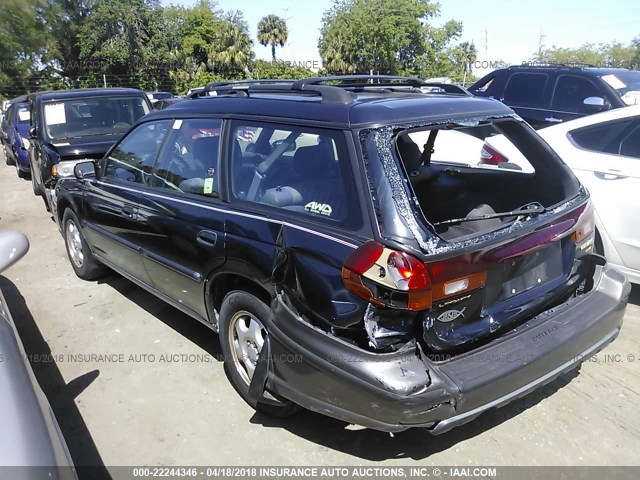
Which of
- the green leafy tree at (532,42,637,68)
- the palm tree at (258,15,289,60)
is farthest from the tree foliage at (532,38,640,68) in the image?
the palm tree at (258,15,289,60)

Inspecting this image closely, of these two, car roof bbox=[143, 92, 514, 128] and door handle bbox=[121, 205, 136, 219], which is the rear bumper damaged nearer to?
car roof bbox=[143, 92, 514, 128]

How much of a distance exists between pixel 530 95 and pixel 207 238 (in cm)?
663

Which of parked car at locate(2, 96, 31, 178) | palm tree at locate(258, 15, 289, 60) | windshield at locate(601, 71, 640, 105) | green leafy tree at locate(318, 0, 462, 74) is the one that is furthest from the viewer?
palm tree at locate(258, 15, 289, 60)

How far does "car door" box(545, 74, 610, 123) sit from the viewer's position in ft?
24.5

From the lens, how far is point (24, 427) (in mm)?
1806

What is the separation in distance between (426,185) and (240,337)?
1.57 meters

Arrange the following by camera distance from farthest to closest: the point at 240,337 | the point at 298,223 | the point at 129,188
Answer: the point at 129,188 < the point at 240,337 < the point at 298,223

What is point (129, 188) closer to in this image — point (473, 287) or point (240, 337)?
point (240, 337)

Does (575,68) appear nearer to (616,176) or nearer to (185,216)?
(616,176)

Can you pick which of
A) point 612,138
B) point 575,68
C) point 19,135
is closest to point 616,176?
point 612,138

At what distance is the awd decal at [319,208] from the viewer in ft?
8.70

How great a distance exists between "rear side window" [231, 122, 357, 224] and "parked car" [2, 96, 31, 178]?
29.9 feet

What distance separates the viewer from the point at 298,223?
107 inches

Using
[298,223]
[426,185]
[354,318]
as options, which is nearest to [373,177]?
[298,223]
